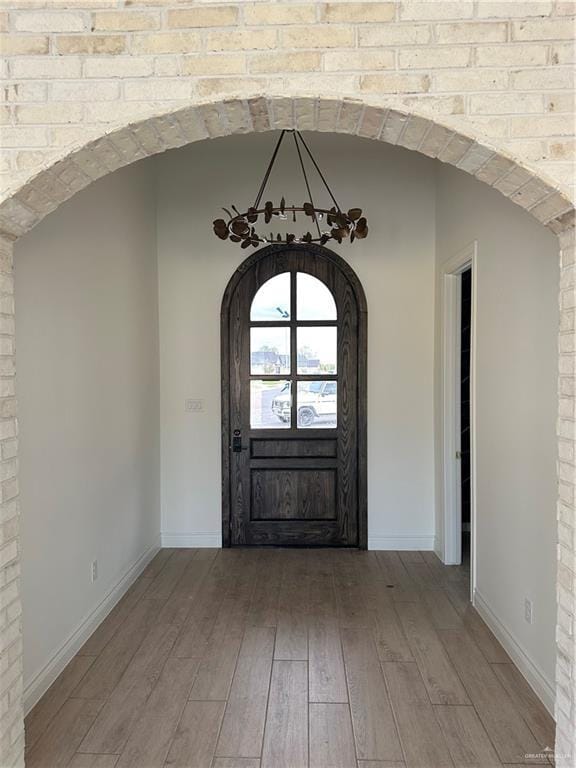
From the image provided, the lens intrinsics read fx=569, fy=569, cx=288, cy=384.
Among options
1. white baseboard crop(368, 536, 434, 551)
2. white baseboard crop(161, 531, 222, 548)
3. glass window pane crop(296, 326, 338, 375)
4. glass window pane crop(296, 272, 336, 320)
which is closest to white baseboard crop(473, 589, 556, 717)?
white baseboard crop(368, 536, 434, 551)

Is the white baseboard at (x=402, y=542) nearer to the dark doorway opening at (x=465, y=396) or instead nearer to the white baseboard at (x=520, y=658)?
the dark doorway opening at (x=465, y=396)

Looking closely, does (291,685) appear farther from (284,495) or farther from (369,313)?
(369,313)

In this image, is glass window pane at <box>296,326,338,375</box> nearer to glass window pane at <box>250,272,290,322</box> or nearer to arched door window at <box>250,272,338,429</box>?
arched door window at <box>250,272,338,429</box>

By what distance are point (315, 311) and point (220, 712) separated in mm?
2851

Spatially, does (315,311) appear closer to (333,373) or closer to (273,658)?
(333,373)

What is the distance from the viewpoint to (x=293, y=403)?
442 cm

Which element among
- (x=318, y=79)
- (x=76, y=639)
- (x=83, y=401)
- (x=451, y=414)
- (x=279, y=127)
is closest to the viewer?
(x=318, y=79)

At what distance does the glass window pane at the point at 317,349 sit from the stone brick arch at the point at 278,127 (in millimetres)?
2578

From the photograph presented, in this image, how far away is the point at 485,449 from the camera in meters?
3.15

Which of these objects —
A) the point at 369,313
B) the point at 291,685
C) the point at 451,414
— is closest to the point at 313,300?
the point at 369,313

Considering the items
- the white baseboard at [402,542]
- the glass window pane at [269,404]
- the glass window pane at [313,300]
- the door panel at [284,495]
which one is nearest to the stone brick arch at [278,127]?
the glass window pane at [313,300]

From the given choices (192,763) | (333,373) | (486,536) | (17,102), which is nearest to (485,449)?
(486,536)

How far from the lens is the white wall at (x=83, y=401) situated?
7.88ft

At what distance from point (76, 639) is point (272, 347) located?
241cm
